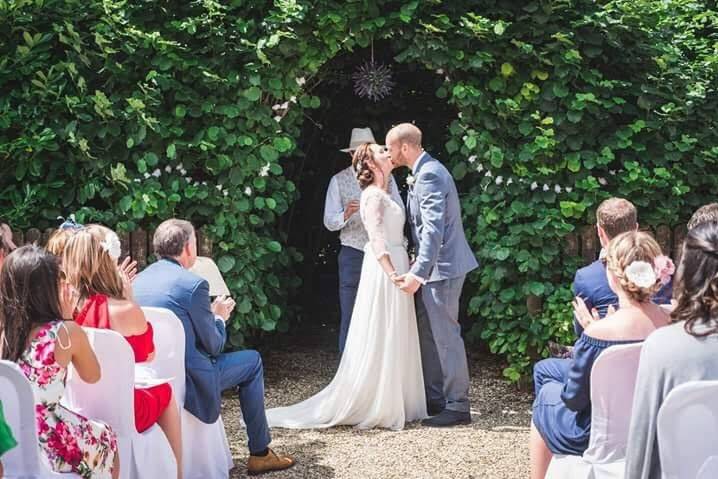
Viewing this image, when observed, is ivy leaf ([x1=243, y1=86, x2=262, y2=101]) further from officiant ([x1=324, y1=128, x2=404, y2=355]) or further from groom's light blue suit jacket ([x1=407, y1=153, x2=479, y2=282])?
groom's light blue suit jacket ([x1=407, y1=153, x2=479, y2=282])

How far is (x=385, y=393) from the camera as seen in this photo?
5.93 metres

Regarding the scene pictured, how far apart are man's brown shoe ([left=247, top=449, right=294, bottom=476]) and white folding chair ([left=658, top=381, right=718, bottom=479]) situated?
102 inches

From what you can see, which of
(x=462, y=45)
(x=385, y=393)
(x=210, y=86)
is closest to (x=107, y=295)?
(x=385, y=393)

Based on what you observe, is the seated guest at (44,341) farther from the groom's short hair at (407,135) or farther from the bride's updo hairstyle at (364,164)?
the groom's short hair at (407,135)

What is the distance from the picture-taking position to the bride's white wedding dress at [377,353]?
19.5 feet

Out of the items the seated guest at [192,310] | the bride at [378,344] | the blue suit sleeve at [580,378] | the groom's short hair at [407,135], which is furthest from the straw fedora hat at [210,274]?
the blue suit sleeve at [580,378]

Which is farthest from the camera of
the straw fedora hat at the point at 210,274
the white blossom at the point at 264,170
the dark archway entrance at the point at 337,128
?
the dark archway entrance at the point at 337,128

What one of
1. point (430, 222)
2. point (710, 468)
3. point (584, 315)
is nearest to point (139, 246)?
point (430, 222)

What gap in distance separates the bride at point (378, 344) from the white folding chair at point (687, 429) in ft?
10.1

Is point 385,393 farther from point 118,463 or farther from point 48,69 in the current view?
point 48,69

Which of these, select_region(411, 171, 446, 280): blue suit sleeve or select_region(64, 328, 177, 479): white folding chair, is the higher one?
select_region(411, 171, 446, 280): blue suit sleeve

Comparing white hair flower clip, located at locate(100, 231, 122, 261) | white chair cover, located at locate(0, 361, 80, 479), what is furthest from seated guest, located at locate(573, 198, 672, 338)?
white chair cover, located at locate(0, 361, 80, 479)

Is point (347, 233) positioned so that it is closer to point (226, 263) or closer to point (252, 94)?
point (226, 263)

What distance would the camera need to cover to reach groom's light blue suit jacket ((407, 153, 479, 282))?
5832mm
